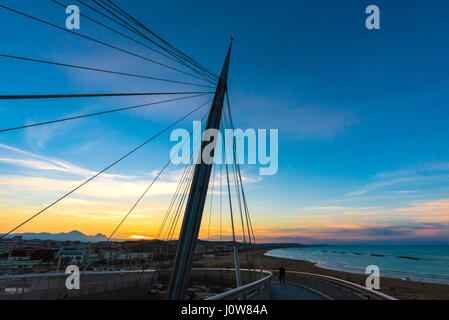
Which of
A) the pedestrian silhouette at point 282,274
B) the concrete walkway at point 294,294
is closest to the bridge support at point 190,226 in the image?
the concrete walkway at point 294,294

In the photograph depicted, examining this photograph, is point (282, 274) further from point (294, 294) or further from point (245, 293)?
point (245, 293)

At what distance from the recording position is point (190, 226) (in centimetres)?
695

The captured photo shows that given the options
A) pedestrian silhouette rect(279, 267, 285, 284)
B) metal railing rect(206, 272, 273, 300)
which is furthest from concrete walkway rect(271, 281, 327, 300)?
metal railing rect(206, 272, 273, 300)

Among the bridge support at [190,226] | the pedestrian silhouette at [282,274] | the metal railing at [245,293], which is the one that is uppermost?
the bridge support at [190,226]

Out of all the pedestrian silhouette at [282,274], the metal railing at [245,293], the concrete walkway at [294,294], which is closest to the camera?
the metal railing at [245,293]

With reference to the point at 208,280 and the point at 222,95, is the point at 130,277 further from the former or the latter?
the point at 222,95

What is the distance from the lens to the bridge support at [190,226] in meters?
6.24

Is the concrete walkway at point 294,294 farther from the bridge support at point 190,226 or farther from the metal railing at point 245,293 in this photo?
the bridge support at point 190,226

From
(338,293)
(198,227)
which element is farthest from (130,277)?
(338,293)

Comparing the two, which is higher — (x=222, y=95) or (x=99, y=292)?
(x=222, y=95)

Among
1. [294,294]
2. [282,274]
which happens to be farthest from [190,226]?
[282,274]
